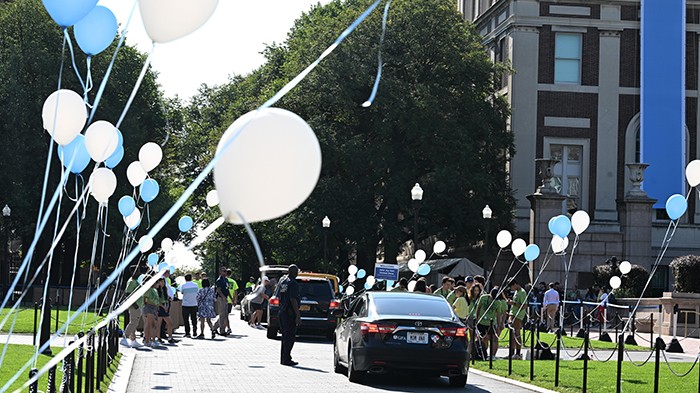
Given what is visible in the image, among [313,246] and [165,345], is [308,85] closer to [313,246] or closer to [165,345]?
[313,246]

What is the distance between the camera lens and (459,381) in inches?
709

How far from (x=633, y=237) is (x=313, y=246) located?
15.2 metres

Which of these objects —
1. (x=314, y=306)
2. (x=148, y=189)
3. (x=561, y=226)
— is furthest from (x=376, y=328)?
(x=314, y=306)

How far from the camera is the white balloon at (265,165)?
21.5 feet

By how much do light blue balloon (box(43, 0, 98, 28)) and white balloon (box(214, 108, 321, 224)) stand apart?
2.04 meters

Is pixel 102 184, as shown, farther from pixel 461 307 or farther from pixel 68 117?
pixel 461 307

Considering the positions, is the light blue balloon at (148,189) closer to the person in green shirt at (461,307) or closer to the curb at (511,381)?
the curb at (511,381)

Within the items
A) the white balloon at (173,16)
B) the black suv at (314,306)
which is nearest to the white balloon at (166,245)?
the black suv at (314,306)

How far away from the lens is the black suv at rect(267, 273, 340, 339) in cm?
3125

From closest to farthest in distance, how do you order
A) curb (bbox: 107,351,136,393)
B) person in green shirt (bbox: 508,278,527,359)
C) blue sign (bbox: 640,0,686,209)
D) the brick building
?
curb (bbox: 107,351,136,393) → person in green shirt (bbox: 508,278,527,359) → blue sign (bbox: 640,0,686,209) → the brick building

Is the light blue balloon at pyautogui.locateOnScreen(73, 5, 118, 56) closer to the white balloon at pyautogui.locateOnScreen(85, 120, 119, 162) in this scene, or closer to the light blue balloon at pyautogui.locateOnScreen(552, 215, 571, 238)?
the white balloon at pyautogui.locateOnScreen(85, 120, 119, 162)

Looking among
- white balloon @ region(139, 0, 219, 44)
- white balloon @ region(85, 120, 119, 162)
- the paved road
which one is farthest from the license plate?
white balloon @ region(139, 0, 219, 44)

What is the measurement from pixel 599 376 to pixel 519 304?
5142 mm

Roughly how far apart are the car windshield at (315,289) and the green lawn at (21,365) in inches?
340
